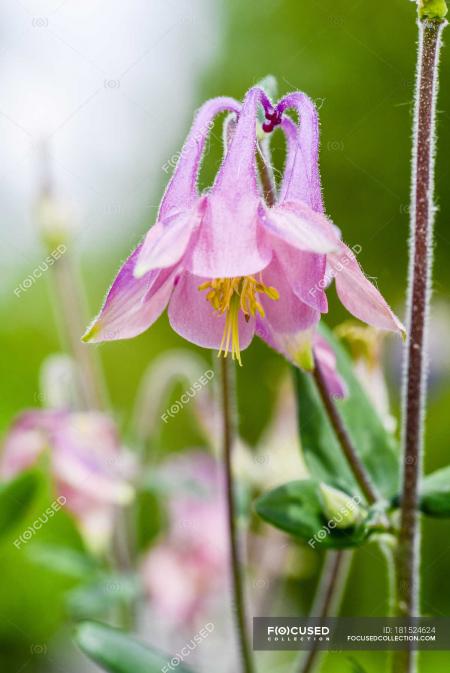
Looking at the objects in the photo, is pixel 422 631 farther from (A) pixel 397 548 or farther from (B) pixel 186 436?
(B) pixel 186 436

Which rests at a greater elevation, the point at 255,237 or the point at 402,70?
the point at 402,70

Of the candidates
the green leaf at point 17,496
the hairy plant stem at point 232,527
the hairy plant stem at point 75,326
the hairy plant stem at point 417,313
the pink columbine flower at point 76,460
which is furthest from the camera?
the hairy plant stem at point 75,326

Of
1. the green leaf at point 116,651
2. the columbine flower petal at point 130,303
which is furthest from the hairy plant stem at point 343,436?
the green leaf at point 116,651

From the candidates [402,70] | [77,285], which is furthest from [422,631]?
[402,70]

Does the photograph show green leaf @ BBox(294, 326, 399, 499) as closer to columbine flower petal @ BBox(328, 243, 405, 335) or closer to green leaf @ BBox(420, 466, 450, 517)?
green leaf @ BBox(420, 466, 450, 517)

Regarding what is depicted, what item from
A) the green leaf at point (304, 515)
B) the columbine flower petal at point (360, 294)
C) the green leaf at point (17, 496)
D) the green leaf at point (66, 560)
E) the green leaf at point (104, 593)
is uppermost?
the columbine flower petal at point (360, 294)

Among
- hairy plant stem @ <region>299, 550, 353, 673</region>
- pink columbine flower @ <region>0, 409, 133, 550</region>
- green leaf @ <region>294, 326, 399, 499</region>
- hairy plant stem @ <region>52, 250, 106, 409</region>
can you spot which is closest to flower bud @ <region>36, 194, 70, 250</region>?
hairy plant stem @ <region>52, 250, 106, 409</region>

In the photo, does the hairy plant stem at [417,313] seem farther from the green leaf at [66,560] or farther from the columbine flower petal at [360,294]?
the green leaf at [66,560]
